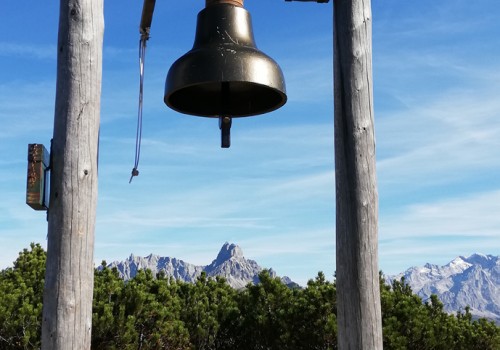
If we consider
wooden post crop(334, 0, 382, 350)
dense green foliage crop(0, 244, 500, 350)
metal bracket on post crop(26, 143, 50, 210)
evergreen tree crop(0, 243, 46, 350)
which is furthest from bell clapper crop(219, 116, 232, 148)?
evergreen tree crop(0, 243, 46, 350)

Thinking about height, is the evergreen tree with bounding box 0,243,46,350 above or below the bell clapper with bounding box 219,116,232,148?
below

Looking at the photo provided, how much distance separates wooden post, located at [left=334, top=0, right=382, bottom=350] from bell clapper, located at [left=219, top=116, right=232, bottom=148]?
2.26ft

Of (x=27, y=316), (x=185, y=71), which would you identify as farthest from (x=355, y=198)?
(x=27, y=316)

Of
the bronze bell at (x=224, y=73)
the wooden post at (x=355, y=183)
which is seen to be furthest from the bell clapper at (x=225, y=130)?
the wooden post at (x=355, y=183)

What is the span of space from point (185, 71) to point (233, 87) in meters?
0.74

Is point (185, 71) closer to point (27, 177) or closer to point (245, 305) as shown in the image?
point (27, 177)

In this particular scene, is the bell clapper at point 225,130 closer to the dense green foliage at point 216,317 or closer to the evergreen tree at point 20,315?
the dense green foliage at point 216,317

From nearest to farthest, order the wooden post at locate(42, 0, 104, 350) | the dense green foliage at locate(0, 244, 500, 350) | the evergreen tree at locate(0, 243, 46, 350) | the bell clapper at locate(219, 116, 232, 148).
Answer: the wooden post at locate(42, 0, 104, 350)
the bell clapper at locate(219, 116, 232, 148)
the evergreen tree at locate(0, 243, 46, 350)
the dense green foliage at locate(0, 244, 500, 350)

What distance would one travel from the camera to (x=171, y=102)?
378cm

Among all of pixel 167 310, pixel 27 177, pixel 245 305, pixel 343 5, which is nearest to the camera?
pixel 27 177

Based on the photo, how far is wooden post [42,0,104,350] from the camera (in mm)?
3250

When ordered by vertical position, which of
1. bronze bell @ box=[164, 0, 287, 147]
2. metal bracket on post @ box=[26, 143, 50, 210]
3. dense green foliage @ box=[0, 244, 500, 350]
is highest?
bronze bell @ box=[164, 0, 287, 147]

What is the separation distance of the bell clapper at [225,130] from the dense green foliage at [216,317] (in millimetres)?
6497

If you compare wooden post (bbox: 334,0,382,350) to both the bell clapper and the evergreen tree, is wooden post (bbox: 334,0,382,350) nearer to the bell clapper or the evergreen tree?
the bell clapper
